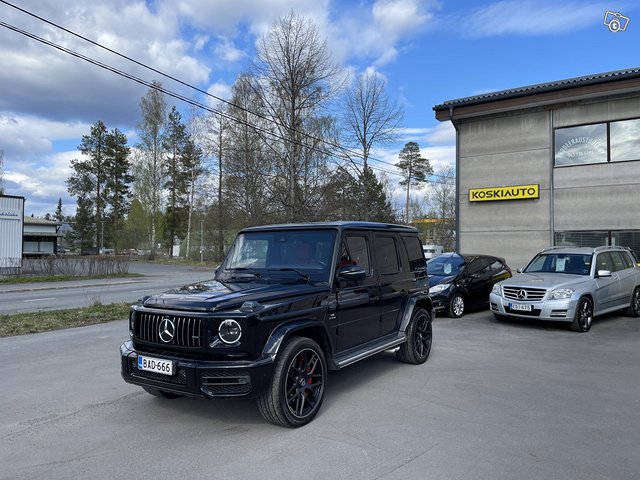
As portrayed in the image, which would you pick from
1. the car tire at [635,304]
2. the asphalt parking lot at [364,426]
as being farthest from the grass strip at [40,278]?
the car tire at [635,304]

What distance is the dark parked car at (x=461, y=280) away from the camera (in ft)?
36.5

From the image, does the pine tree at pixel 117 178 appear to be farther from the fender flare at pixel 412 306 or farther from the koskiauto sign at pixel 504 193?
the fender flare at pixel 412 306

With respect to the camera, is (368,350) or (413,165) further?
(413,165)

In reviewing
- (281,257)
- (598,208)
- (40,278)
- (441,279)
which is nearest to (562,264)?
(441,279)

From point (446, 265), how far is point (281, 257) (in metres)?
7.71

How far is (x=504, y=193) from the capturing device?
720 inches

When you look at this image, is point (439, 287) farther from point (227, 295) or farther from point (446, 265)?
point (227, 295)

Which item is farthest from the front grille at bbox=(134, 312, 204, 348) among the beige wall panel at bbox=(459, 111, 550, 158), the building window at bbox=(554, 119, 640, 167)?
the beige wall panel at bbox=(459, 111, 550, 158)

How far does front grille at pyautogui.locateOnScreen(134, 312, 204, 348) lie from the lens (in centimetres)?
405

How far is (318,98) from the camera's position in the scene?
30047 mm

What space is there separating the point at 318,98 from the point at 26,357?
25.6 m

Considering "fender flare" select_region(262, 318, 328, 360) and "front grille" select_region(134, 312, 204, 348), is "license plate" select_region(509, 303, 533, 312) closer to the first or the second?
"fender flare" select_region(262, 318, 328, 360)

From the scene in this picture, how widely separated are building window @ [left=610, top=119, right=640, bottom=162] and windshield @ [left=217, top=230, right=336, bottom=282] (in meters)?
15.1

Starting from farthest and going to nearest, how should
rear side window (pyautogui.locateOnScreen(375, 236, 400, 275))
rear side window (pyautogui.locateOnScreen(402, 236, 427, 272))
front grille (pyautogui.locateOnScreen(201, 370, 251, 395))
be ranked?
1. rear side window (pyautogui.locateOnScreen(402, 236, 427, 272))
2. rear side window (pyautogui.locateOnScreen(375, 236, 400, 275))
3. front grille (pyautogui.locateOnScreen(201, 370, 251, 395))
